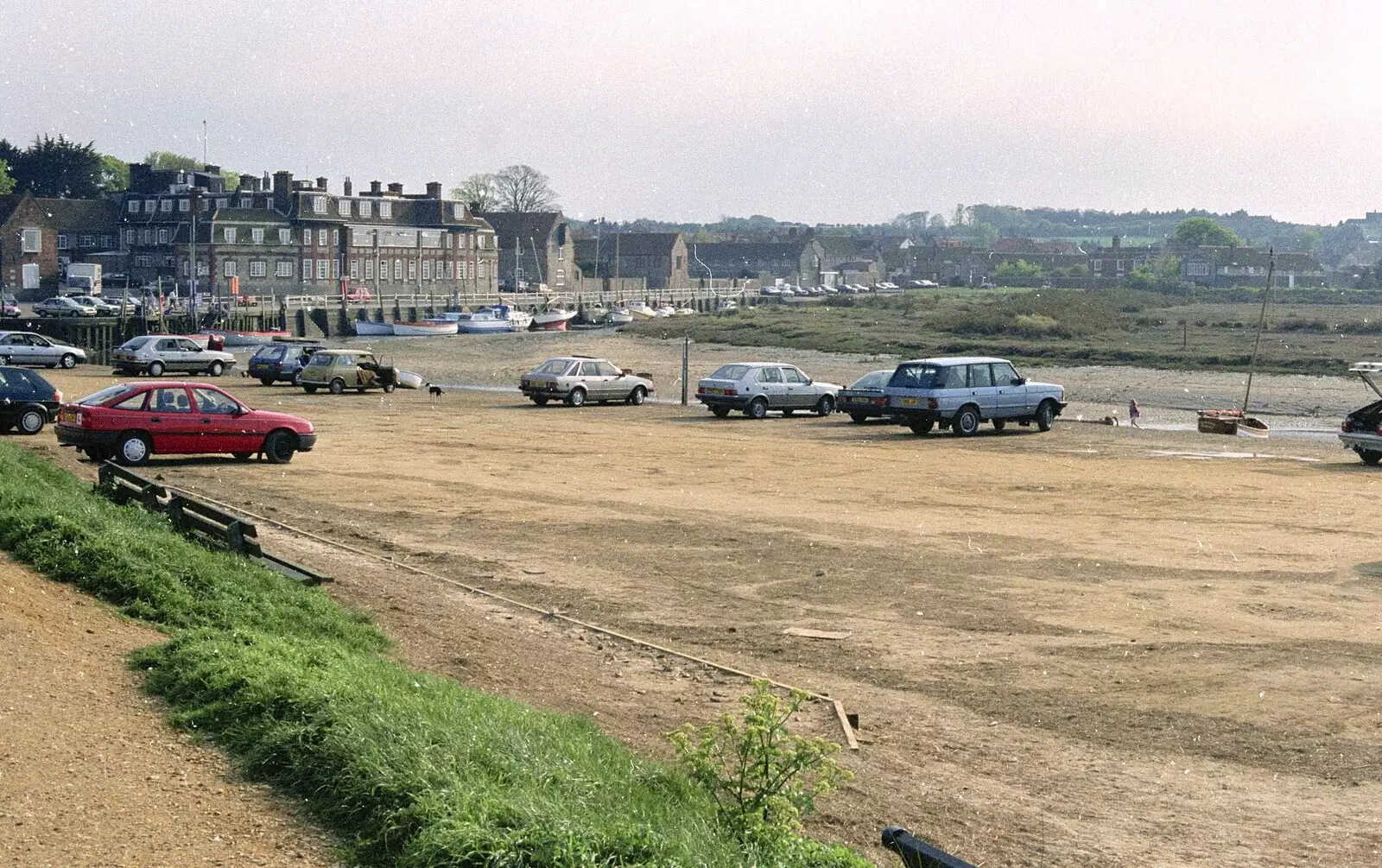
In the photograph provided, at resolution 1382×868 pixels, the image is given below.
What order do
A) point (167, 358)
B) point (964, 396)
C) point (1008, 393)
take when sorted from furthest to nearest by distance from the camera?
point (167, 358) → point (1008, 393) → point (964, 396)

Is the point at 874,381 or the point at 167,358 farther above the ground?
the point at 874,381

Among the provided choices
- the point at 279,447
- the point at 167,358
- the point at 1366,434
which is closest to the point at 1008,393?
the point at 1366,434

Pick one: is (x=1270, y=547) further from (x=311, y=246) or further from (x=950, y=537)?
(x=311, y=246)

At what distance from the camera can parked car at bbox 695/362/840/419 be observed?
42125mm

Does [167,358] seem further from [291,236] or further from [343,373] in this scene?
[291,236]

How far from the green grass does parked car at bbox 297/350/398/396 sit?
31.6 meters

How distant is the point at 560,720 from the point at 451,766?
244 centimetres

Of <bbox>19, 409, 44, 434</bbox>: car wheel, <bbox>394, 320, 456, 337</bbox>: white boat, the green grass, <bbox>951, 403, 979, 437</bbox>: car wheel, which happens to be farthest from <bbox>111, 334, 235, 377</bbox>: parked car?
<bbox>394, 320, 456, 337</bbox>: white boat

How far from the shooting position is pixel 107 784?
872 cm

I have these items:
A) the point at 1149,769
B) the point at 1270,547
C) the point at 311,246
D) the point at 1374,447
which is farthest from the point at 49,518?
the point at 311,246

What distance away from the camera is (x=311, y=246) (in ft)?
392

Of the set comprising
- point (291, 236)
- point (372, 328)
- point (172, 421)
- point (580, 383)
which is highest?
point (291, 236)

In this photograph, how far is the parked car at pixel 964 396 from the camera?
36.9 metres

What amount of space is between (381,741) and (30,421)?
24904 mm
